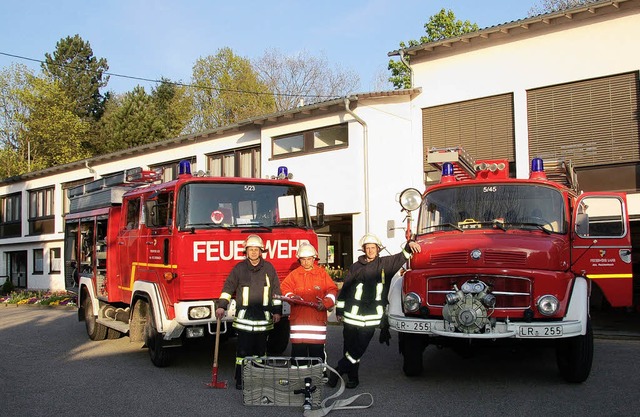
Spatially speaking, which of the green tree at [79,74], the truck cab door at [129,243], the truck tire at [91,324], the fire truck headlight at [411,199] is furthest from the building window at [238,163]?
the green tree at [79,74]

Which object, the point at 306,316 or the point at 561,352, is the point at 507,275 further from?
the point at 306,316

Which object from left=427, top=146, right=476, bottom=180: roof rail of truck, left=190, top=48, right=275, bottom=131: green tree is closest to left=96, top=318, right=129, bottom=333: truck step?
left=427, top=146, right=476, bottom=180: roof rail of truck

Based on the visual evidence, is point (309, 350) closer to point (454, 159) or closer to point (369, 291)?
point (369, 291)

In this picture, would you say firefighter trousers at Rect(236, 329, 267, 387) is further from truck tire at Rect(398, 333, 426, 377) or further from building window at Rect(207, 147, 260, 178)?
building window at Rect(207, 147, 260, 178)

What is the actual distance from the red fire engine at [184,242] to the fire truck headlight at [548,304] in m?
3.49

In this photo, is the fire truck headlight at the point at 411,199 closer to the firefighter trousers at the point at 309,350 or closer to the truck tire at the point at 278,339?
the firefighter trousers at the point at 309,350

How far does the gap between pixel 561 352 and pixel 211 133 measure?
1724 centimetres

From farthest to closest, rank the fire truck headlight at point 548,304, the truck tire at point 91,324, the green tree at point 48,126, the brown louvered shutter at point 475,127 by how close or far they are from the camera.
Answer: the green tree at point 48,126 → the brown louvered shutter at point 475,127 → the truck tire at point 91,324 → the fire truck headlight at point 548,304

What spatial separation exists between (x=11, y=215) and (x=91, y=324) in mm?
25864

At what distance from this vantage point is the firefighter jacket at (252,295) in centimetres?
714

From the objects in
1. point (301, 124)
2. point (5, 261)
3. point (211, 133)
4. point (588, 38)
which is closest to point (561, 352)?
point (588, 38)

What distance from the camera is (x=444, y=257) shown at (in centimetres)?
679

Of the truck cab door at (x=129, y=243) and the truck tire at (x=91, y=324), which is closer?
the truck cab door at (x=129, y=243)

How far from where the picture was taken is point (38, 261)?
102ft
